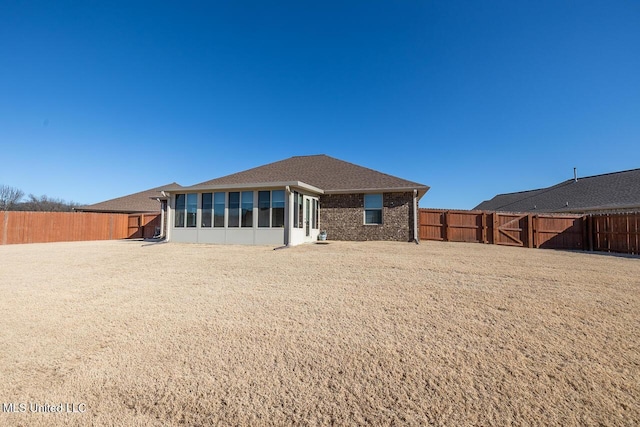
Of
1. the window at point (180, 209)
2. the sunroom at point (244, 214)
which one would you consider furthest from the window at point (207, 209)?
the window at point (180, 209)

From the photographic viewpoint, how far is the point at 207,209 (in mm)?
13617

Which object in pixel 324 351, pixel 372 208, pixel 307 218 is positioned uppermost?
pixel 372 208

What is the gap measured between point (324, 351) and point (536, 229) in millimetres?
15820

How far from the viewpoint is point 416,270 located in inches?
270

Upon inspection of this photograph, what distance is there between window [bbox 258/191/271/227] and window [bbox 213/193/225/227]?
2.03m

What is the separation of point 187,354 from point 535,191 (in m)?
32.5

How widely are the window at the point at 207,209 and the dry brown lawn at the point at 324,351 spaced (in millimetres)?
7706

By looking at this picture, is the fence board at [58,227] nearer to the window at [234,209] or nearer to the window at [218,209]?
the window at [218,209]

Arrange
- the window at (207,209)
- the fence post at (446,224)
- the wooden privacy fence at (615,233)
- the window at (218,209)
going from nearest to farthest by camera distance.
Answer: the wooden privacy fence at (615,233), the window at (218,209), the window at (207,209), the fence post at (446,224)

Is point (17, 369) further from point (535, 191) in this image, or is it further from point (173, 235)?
point (535, 191)

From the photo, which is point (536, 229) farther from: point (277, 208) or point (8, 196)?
point (8, 196)

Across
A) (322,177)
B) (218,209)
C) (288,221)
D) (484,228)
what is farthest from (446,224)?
(218,209)

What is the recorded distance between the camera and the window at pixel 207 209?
13547mm

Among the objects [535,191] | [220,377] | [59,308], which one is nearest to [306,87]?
[59,308]
